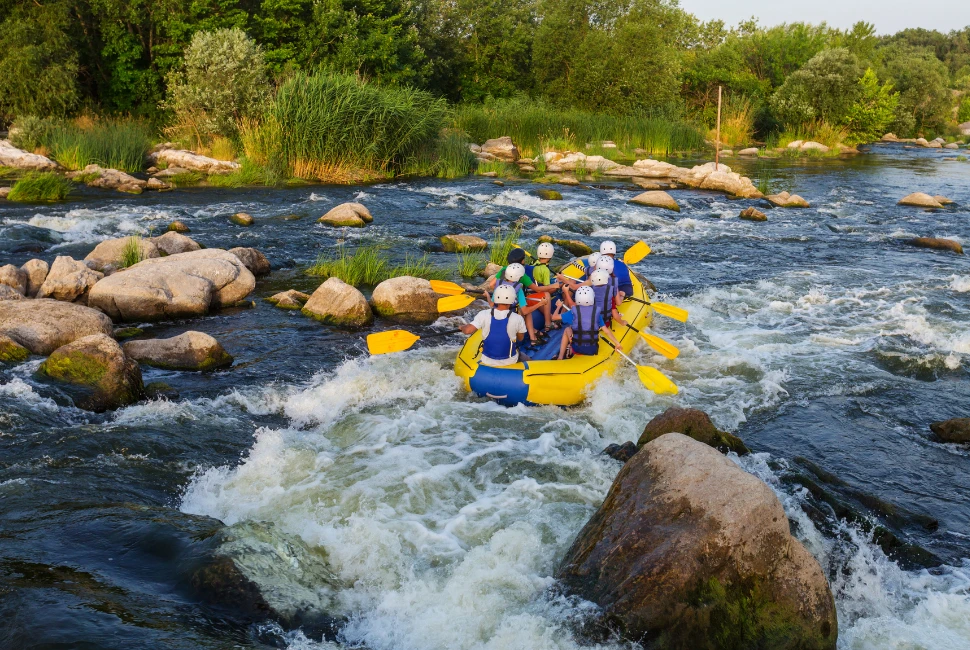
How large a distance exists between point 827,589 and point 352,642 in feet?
7.08

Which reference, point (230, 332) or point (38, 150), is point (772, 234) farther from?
point (38, 150)

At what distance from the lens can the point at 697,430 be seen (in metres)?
5.13

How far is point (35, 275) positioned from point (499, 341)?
5.06m

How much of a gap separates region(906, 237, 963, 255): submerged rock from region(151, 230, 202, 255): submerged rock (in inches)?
427

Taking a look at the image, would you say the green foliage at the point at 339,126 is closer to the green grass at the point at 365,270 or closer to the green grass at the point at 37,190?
the green grass at the point at 37,190

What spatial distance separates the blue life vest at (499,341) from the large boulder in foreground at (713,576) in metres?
2.74

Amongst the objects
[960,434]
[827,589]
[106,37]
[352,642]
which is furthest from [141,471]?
[106,37]

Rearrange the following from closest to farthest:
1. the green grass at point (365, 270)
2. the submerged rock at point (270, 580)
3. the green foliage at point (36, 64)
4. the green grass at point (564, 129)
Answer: the submerged rock at point (270, 580)
the green grass at point (365, 270)
the green foliage at point (36, 64)
the green grass at point (564, 129)

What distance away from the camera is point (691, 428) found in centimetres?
512

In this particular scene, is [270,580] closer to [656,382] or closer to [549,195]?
[656,382]

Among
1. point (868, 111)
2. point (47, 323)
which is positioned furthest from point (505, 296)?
point (868, 111)

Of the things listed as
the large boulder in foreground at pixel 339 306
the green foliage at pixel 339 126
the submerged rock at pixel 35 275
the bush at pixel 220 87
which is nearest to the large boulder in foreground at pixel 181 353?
the large boulder in foreground at pixel 339 306

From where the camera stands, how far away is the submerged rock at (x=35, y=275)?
25.7 feet

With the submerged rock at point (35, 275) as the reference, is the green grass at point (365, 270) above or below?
below
